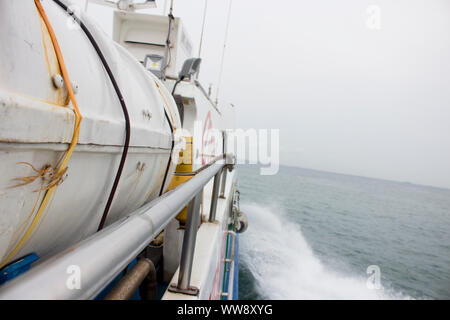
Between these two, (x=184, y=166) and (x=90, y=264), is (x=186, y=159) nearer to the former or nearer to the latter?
(x=184, y=166)

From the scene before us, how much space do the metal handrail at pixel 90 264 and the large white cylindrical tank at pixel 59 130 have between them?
1.00 feet

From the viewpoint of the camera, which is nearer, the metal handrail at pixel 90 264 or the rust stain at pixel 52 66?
the metal handrail at pixel 90 264

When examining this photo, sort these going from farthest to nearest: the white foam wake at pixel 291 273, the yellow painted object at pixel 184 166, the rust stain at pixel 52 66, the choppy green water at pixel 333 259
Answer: the choppy green water at pixel 333 259 → the white foam wake at pixel 291 273 → the yellow painted object at pixel 184 166 → the rust stain at pixel 52 66

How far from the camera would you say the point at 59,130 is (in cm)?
62

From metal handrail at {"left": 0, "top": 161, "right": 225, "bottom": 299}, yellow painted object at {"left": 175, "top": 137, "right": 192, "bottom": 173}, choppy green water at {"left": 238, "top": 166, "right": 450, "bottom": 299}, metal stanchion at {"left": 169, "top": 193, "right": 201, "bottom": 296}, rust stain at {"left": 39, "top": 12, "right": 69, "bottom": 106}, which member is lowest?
choppy green water at {"left": 238, "top": 166, "right": 450, "bottom": 299}

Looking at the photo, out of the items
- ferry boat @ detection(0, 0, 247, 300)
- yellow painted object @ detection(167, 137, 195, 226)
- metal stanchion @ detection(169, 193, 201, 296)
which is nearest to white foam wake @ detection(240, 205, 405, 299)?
yellow painted object @ detection(167, 137, 195, 226)

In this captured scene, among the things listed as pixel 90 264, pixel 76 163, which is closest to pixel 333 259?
pixel 76 163

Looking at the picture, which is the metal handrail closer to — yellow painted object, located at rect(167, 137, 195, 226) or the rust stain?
the rust stain

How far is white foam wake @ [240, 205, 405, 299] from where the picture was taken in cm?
688

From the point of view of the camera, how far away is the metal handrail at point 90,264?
30cm

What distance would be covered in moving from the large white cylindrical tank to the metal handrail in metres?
0.30

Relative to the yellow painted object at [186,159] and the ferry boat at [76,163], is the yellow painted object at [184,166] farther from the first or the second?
the ferry boat at [76,163]

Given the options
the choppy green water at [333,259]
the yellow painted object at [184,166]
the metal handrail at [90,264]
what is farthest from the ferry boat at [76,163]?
the choppy green water at [333,259]
